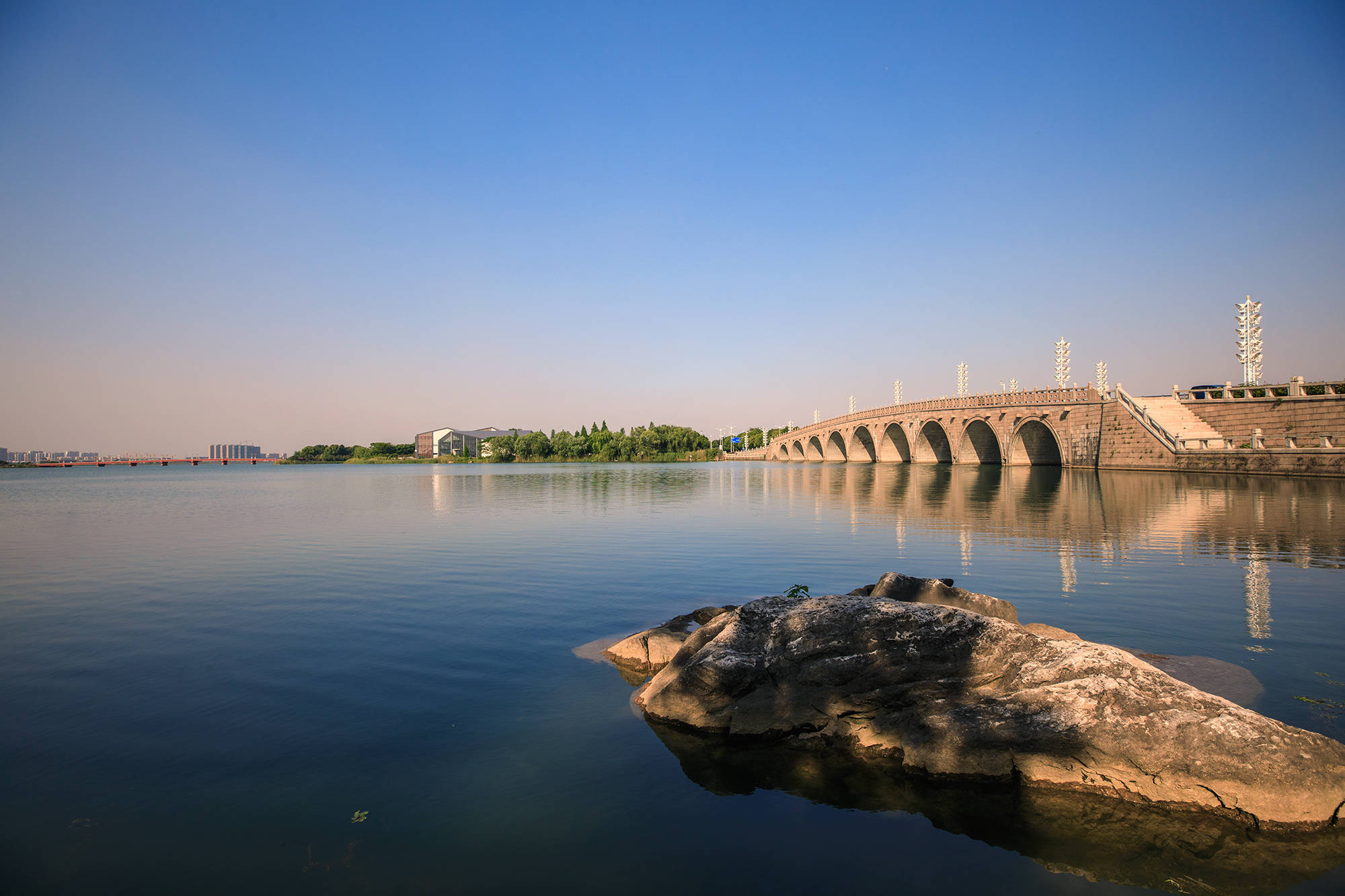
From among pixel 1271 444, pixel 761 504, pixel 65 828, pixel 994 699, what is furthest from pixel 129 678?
pixel 1271 444

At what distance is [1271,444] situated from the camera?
124 feet

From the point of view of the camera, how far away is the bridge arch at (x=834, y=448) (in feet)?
337

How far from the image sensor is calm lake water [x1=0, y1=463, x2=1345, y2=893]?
4.59 m

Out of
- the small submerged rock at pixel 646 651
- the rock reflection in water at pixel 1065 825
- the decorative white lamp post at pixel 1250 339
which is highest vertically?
the decorative white lamp post at pixel 1250 339

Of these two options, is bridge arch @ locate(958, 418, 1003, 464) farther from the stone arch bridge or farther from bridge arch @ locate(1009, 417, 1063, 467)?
bridge arch @ locate(1009, 417, 1063, 467)

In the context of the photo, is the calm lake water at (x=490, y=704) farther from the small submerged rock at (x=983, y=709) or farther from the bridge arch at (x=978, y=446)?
the bridge arch at (x=978, y=446)

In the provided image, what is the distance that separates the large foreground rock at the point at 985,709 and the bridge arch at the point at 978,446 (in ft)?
215

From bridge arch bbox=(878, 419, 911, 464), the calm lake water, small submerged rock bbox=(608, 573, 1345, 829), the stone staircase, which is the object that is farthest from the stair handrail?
small submerged rock bbox=(608, 573, 1345, 829)

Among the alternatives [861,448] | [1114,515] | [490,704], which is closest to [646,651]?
[490,704]

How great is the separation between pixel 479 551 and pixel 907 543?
11.9 meters

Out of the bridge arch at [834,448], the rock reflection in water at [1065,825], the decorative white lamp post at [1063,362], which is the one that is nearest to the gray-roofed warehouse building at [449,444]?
the bridge arch at [834,448]

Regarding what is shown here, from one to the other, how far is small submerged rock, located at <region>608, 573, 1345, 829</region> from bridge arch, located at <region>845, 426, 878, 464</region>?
88.8 metres

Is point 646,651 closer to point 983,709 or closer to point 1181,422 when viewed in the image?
point 983,709

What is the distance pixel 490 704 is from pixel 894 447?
90055 millimetres
